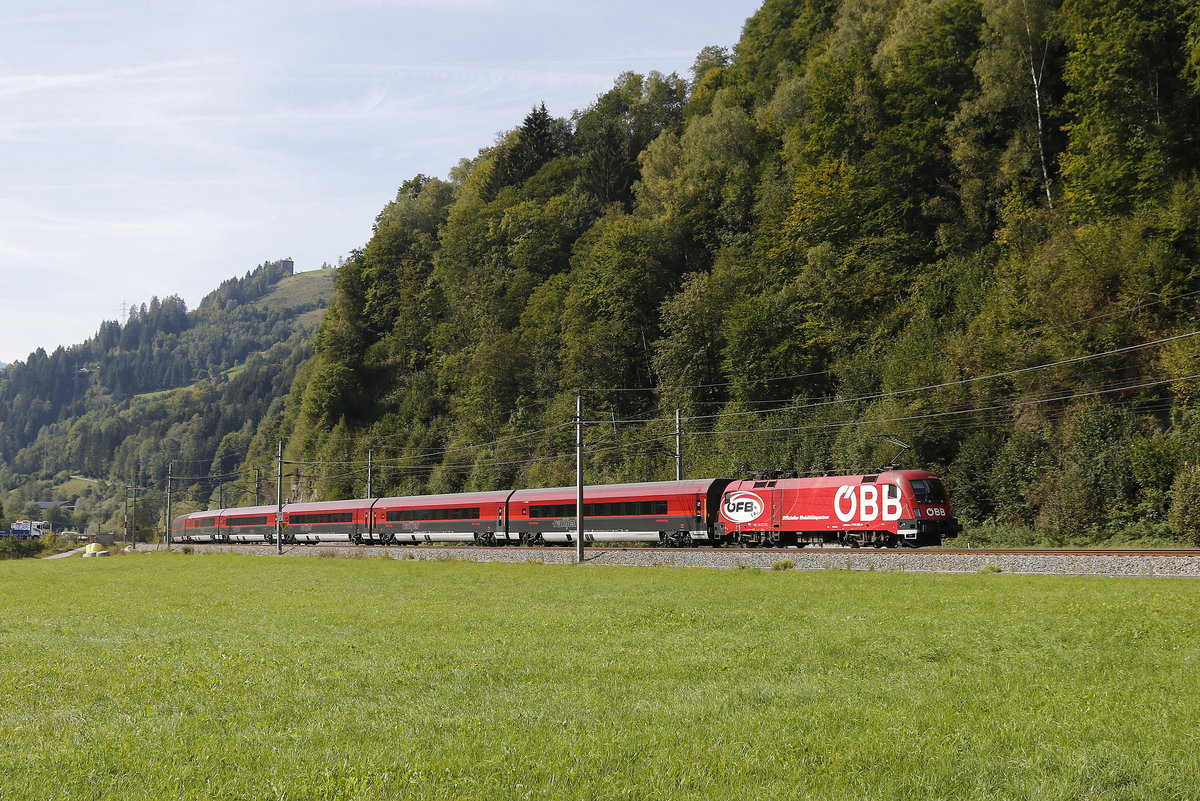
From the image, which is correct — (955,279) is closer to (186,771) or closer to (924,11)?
(924,11)

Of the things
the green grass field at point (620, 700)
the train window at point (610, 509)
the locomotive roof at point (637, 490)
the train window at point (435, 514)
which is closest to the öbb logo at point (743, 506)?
the locomotive roof at point (637, 490)

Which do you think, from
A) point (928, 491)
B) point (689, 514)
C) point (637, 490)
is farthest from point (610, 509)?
point (928, 491)

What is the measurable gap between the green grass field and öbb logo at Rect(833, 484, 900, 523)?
16.0 metres

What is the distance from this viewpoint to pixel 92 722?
Result: 11.2m

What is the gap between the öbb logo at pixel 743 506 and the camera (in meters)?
46.1

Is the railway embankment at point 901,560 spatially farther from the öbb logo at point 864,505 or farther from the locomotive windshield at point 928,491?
the locomotive windshield at point 928,491

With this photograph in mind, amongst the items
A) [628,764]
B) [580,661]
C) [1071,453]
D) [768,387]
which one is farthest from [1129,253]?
[628,764]

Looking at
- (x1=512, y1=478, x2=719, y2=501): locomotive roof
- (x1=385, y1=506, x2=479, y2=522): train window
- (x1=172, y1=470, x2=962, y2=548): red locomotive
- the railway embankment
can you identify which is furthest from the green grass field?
(x1=385, y1=506, x2=479, y2=522): train window

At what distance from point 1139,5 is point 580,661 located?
163 ft

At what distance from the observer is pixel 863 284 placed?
61.0 metres

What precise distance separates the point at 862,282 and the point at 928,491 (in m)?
23.7

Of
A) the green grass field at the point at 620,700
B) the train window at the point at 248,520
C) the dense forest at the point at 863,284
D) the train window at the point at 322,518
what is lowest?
the train window at the point at 248,520

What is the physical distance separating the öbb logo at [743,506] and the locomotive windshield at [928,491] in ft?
25.5

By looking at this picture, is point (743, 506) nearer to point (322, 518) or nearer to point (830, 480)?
point (830, 480)
